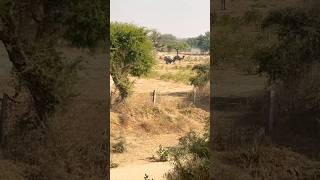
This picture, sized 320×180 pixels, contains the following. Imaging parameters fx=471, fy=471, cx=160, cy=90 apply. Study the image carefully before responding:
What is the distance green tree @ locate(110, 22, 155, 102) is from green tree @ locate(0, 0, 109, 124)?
977 centimetres

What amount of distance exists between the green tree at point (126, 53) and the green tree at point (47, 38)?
32.0 feet

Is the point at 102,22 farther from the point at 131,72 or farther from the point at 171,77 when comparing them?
the point at 171,77

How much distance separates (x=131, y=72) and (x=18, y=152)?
37.9ft

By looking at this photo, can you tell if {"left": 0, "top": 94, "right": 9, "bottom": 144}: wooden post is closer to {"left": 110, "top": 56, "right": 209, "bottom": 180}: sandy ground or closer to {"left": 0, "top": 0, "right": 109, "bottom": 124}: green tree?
{"left": 0, "top": 0, "right": 109, "bottom": 124}: green tree

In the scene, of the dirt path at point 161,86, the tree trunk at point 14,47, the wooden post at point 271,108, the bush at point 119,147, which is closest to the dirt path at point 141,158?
the bush at point 119,147

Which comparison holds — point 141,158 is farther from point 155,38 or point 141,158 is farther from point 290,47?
point 155,38

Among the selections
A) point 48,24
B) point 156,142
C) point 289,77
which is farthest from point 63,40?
point 156,142

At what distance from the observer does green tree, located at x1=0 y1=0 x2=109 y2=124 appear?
547 cm

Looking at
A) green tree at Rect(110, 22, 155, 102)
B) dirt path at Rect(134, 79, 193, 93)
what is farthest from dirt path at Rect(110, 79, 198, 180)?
dirt path at Rect(134, 79, 193, 93)

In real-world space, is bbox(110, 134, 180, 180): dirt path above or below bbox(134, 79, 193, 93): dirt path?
below

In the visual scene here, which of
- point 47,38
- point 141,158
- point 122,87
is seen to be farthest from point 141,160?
point 47,38

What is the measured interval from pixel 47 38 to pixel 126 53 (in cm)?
1060

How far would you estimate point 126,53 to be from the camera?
16141mm

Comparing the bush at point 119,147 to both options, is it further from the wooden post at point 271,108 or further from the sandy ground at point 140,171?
the wooden post at point 271,108
